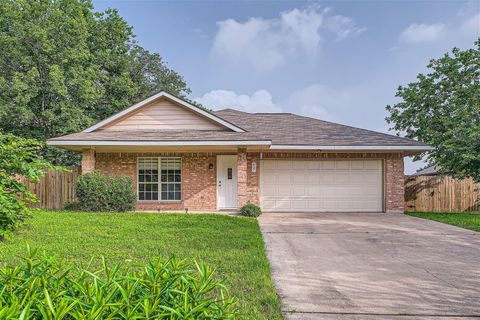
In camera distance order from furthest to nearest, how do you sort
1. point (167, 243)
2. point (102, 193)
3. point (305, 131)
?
point (305, 131) < point (102, 193) < point (167, 243)

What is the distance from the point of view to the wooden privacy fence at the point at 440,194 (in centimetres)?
1458

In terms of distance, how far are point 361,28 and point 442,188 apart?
8349 mm

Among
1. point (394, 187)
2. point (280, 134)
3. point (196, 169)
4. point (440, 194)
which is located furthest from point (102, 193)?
point (440, 194)

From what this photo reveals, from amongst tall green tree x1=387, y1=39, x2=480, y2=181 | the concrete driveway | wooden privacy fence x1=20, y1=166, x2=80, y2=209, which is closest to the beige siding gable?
wooden privacy fence x1=20, y1=166, x2=80, y2=209

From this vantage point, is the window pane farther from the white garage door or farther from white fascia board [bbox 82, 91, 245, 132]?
the white garage door

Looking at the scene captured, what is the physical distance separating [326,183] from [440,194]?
228 inches

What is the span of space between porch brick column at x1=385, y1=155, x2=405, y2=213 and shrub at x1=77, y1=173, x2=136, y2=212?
33.4 feet

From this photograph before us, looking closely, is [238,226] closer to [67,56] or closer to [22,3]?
[67,56]

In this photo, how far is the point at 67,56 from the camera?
1962cm

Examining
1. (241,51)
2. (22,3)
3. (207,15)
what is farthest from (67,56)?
(241,51)

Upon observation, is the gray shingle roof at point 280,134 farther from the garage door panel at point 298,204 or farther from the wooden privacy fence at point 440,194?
the wooden privacy fence at point 440,194

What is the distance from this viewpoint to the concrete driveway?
3.71 m

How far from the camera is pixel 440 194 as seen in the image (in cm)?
1459

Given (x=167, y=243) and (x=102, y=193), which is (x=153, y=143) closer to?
(x=102, y=193)
